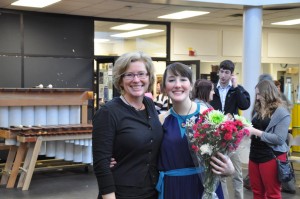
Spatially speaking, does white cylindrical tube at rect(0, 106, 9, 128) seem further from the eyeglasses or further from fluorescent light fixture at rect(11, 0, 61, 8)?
the eyeglasses

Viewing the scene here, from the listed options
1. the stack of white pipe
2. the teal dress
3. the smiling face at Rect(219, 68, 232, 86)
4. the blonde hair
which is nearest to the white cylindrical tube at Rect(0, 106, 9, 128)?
the stack of white pipe

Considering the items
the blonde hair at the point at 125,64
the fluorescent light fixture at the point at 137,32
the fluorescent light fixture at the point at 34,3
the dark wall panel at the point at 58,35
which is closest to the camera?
the blonde hair at the point at 125,64

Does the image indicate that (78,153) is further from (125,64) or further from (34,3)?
(125,64)

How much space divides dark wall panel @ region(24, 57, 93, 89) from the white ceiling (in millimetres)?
1045

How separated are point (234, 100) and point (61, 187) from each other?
10.1 ft

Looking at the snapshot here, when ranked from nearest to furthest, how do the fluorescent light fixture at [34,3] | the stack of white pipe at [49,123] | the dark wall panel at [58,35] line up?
the stack of white pipe at [49,123]
the fluorescent light fixture at [34,3]
the dark wall panel at [58,35]

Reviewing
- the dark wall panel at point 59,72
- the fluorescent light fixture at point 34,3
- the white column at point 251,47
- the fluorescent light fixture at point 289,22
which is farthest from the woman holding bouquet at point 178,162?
the fluorescent light fixture at point 289,22

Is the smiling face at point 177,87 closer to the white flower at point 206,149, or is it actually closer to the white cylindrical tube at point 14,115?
the white flower at point 206,149

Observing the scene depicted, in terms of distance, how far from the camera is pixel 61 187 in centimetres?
691

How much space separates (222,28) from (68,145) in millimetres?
5901

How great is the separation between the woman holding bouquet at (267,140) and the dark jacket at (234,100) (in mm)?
1023

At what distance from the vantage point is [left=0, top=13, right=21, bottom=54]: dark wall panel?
29.5 feet

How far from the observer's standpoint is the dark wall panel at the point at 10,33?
8992mm

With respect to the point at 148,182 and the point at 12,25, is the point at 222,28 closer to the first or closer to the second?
the point at 12,25
